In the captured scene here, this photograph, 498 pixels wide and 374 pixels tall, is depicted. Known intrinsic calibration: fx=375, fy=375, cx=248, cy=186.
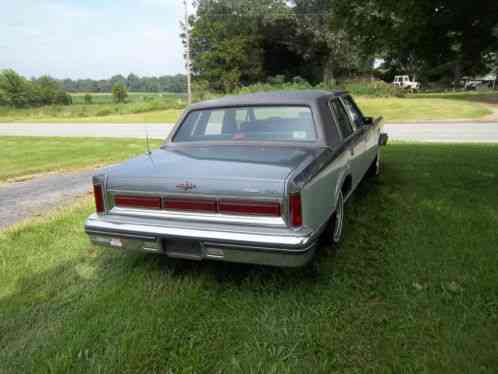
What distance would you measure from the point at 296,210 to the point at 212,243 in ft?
2.04

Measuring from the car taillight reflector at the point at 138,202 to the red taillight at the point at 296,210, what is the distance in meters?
1.00

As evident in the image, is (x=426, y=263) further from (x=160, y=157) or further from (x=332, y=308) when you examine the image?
(x=160, y=157)

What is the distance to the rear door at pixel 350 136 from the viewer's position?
12.4 feet

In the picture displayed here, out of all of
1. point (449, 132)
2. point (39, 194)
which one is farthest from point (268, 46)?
point (39, 194)

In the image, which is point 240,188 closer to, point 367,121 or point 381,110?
point 367,121

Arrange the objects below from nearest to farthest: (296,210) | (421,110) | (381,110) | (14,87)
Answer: (296,210), (421,110), (381,110), (14,87)

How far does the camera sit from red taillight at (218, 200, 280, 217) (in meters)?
2.49

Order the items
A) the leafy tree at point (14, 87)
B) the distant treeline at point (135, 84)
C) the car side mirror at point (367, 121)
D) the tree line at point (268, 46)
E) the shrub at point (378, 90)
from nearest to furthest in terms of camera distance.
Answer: the car side mirror at point (367, 121)
the shrub at point (378, 90)
the tree line at point (268, 46)
the leafy tree at point (14, 87)
the distant treeline at point (135, 84)

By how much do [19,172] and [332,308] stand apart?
801cm

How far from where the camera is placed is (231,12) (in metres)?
38.8

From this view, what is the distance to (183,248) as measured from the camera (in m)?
2.73

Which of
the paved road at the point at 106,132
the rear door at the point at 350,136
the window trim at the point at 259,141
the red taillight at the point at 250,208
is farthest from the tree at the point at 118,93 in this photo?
the red taillight at the point at 250,208

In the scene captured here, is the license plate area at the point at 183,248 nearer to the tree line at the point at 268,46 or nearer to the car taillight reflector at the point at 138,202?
the car taillight reflector at the point at 138,202

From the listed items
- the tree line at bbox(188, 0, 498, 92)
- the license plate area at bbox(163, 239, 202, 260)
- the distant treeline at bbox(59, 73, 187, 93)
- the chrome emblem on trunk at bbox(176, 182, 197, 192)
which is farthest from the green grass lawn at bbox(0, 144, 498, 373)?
the distant treeline at bbox(59, 73, 187, 93)
